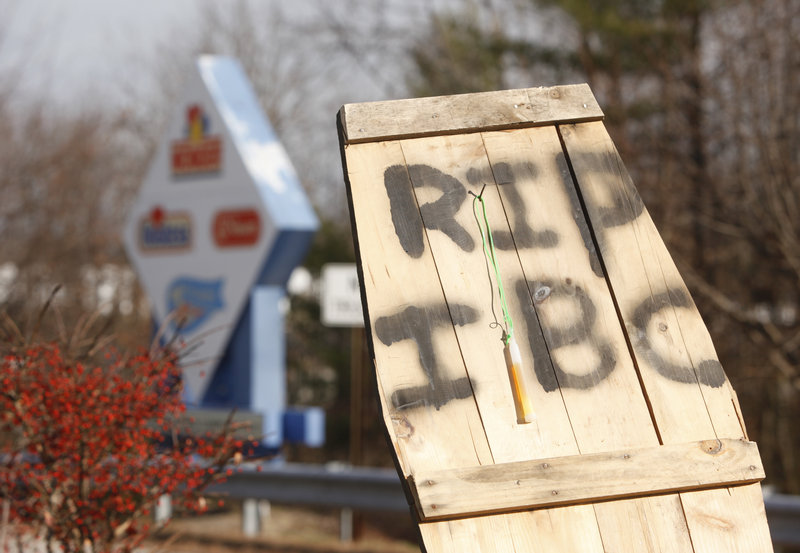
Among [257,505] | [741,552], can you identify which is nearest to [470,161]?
[741,552]

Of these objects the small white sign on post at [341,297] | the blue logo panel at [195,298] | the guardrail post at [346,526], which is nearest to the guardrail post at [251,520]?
the guardrail post at [346,526]

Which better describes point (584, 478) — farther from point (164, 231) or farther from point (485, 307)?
point (164, 231)

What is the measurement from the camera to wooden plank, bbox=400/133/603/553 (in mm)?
2629

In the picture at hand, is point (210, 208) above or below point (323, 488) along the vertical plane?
above

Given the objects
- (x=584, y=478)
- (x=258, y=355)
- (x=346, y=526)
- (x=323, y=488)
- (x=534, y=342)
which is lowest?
(x=346, y=526)

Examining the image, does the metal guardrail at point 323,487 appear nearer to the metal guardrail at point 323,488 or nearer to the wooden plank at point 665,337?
the metal guardrail at point 323,488

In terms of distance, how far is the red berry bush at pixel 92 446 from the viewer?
152 inches

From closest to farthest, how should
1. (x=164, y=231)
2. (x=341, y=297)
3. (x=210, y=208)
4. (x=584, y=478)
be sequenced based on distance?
1. (x=584, y=478)
2. (x=341, y=297)
3. (x=210, y=208)
4. (x=164, y=231)

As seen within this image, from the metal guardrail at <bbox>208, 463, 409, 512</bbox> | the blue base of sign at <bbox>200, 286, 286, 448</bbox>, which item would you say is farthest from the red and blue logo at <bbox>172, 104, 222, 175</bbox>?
the metal guardrail at <bbox>208, 463, 409, 512</bbox>

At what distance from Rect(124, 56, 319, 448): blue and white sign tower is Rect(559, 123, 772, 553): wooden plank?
7481 millimetres

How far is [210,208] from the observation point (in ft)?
37.3

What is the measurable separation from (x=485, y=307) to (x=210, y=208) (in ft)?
28.8

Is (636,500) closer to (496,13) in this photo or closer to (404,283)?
(404,283)

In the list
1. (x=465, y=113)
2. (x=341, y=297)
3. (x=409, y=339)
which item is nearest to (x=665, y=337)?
(x=409, y=339)
